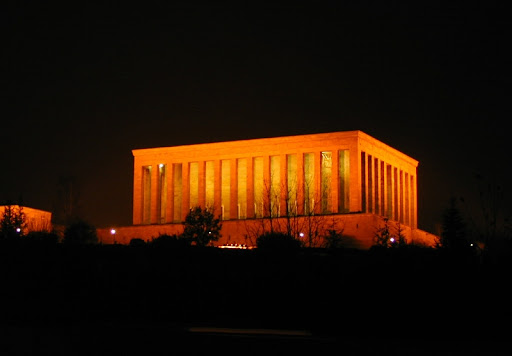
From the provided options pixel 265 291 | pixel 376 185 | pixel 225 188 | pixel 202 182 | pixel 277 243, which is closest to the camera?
pixel 265 291

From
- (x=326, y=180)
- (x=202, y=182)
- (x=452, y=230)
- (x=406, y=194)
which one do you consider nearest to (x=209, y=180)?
(x=202, y=182)

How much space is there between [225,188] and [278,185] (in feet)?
12.5

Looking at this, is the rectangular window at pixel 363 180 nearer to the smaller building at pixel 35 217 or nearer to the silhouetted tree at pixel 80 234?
the silhouetted tree at pixel 80 234

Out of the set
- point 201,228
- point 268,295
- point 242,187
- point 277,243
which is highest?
point 242,187

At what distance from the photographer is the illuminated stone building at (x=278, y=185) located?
153ft

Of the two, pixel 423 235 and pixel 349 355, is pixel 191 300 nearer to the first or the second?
pixel 349 355

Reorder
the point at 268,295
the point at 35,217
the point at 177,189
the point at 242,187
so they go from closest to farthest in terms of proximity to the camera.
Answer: the point at 268,295
the point at 35,217
the point at 242,187
the point at 177,189

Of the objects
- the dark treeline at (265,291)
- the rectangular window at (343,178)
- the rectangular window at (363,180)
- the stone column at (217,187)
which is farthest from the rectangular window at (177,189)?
the dark treeline at (265,291)

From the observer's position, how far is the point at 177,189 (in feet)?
176

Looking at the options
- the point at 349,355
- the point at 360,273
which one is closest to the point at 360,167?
the point at 360,273

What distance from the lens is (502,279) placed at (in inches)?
856

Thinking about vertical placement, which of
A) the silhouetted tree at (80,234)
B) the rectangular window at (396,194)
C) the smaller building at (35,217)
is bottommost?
the silhouetted tree at (80,234)

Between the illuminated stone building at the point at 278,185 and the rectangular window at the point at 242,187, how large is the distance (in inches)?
2.3

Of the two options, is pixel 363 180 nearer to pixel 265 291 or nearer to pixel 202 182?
pixel 202 182
